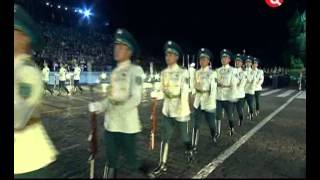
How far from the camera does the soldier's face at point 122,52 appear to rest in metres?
5.53

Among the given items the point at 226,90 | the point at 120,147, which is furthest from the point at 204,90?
the point at 120,147

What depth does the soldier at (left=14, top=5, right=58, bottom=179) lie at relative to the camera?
3.84m

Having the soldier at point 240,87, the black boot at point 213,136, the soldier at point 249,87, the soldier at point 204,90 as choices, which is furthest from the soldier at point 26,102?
Result: the soldier at point 249,87

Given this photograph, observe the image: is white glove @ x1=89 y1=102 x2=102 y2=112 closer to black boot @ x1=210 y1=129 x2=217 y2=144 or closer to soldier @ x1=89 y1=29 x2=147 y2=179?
soldier @ x1=89 y1=29 x2=147 y2=179

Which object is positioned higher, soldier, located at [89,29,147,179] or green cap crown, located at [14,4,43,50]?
green cap crown, located at [14,4,43,50]

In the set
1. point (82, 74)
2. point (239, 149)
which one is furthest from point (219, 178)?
point (82, 74)

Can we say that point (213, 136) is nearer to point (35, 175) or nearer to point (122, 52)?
point (122, 52)

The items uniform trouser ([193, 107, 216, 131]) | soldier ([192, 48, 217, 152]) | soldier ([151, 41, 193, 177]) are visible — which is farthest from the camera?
uniform trouser ([193, 107, 216, 131])

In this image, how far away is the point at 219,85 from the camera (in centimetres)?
1197

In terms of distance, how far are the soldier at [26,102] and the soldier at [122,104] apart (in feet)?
5.45

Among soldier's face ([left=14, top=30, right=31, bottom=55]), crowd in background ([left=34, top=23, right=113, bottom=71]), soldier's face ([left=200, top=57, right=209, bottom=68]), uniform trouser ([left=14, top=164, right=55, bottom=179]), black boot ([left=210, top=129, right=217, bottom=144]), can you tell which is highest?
crowd in background ([left=34, top=23, right=113, bottom=71])

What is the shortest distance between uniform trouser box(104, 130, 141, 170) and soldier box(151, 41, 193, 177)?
180 cm

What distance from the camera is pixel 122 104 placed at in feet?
18.5

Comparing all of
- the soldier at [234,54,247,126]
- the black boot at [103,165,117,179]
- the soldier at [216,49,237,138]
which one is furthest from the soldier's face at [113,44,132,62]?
the soldier at [234,54,247,126]
